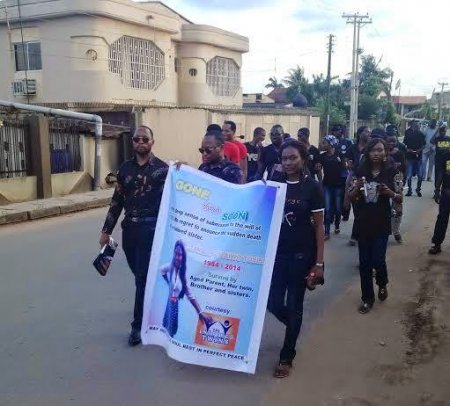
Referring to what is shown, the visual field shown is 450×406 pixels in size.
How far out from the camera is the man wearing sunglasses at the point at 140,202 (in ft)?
13.1

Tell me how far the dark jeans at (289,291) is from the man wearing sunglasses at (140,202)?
3.41ft

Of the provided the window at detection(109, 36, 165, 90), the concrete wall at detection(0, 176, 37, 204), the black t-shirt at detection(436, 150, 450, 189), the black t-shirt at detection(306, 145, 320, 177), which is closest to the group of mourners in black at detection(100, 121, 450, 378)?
the black t-shirt at detection(436, 150, 450, 189)

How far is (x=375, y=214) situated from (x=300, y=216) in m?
1.52

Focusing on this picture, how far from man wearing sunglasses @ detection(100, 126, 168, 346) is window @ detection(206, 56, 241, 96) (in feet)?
86.5

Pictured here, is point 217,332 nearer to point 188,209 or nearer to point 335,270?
point 188,209

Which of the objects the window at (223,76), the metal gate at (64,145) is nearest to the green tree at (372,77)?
the window at (223,76)

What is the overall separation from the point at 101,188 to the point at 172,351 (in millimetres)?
11474

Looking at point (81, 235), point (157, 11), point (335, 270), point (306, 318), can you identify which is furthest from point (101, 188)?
point (157, 11)

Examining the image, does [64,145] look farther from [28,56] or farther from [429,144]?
[28,56]

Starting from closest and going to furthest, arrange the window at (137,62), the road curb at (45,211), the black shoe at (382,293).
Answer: the black shoe at (382,293) → the road curb at (45,211) → the window at (137,62)

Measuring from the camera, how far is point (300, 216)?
3.54m

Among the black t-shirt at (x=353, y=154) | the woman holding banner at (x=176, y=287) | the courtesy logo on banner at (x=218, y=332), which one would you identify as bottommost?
the courtesy logo on banner at (x=218, y=332)

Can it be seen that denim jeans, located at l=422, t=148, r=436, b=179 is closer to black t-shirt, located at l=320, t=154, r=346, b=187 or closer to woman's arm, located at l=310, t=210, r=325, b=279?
black t-shirt, located at l=320, t=154, r=346, b=187

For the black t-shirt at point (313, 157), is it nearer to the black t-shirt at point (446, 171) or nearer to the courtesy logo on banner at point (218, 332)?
the black t-shirt at point (446, 171)
